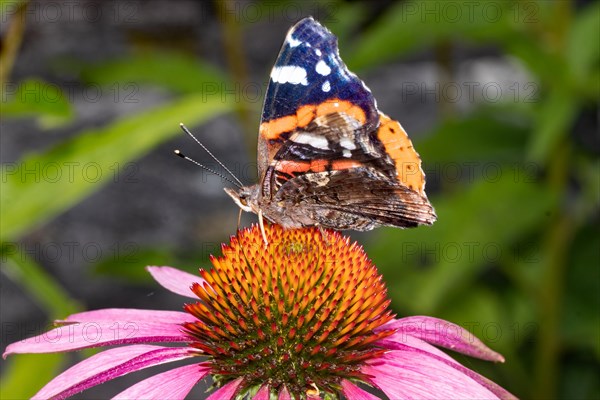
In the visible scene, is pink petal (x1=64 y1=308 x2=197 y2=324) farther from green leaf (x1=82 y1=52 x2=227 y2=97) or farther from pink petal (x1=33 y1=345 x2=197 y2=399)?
green leaf (x1=82 y1=52 x2=227 y2=97)

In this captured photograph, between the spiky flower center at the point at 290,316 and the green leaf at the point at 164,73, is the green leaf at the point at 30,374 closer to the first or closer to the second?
the spiky flower center at the point at 290,316

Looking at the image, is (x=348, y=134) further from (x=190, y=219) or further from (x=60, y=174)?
(x=190, y=219)

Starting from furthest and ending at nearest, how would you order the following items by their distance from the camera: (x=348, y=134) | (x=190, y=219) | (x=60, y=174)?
(x=190, y=219), (x=60, y=174), (x=348, y=134)

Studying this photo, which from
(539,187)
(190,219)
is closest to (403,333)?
(539,187)

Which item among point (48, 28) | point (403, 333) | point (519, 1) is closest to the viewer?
point (403, 333)

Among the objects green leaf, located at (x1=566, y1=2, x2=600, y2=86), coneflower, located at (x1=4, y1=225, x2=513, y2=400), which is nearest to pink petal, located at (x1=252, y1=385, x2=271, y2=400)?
coneflower, located at (x1=4, y1=225, x2=513, y2=400)

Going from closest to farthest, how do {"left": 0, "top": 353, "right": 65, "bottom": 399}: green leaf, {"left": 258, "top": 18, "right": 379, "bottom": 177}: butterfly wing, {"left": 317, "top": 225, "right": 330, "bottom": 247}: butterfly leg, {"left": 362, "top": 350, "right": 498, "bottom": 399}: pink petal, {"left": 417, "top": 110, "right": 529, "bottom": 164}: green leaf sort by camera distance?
{"left": 362, "top": 350, "right": 498, "bottom": 399}: pink petal → {"left": 317, "top": 225, "right": 330, "bottom": 247}: butterfly leg → {"left": 258, "top": 18, "right": 379, "bottom": 177}: butterfly wing → {"left": 0, "top": 353, "right": 65, "bottom": 399}: green leaf → {"left": 417, "top": 110, "right": 529, "bottom": 164}: green leaf

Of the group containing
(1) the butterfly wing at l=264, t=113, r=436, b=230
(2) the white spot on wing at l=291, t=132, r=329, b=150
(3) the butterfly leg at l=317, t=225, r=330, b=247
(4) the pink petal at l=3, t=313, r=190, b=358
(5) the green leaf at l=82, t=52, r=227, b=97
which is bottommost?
(4) the pink petal at l=3, t=313, r=190, b=358

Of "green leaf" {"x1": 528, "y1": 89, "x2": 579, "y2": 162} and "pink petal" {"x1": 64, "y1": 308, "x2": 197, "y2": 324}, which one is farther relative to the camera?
"green leaf" {"x1": 528, "y1": 89, "x2": 579, "y2": 162}
